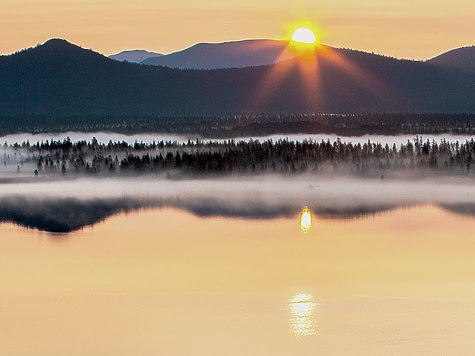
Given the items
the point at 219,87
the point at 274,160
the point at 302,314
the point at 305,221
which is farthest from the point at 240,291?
the point at 219,87

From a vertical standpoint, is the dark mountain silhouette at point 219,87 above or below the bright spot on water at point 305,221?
above

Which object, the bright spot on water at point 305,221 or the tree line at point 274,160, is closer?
the bright spot on water at point 305,221

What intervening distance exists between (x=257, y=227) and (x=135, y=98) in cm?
13379

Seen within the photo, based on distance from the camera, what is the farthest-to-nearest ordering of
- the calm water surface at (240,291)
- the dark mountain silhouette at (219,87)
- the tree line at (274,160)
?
1. the dark mountain silhouette at (219,87)
2. the tree line at (274,160)
3. the calm water surface at (240,291)

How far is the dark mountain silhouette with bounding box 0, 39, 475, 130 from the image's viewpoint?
566 ft

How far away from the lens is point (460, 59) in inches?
7205

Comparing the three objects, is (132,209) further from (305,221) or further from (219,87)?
(219,87)

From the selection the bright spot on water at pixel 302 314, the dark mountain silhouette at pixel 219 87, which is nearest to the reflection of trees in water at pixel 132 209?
the bright spot on water at pixel 302 314

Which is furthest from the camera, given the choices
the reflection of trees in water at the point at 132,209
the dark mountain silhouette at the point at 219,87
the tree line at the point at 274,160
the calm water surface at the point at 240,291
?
the dark mountain silhouette at the point at 219,87

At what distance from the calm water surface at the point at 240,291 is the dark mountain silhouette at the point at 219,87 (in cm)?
12263

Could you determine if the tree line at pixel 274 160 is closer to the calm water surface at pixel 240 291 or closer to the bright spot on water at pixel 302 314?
the calm water surface at pixel 240 291

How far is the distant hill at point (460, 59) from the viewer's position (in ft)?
593

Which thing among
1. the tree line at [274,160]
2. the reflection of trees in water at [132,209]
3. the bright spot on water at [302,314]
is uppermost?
the bright spot on water at [302,314]

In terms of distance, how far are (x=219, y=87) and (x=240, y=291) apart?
15124 centimetres
